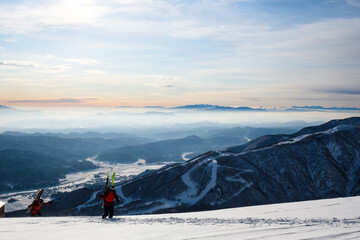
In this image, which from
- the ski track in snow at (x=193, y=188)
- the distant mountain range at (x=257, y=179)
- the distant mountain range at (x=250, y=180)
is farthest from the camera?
the distant mountain range at (x=250, y=180)

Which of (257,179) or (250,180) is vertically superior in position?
(257,179)

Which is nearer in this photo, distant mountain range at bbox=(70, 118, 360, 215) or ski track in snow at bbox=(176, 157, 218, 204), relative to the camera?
ski track in snow at bbox=(176, 157, 218, 204)

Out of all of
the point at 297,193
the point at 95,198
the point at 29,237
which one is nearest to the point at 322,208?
Answer: the point at 29,237

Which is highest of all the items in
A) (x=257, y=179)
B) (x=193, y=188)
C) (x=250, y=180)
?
(x=257, y=179)

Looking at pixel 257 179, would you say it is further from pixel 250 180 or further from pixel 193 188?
pixel 193 188

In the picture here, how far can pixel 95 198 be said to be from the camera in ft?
424

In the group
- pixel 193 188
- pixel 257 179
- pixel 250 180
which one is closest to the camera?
pixel 193 188

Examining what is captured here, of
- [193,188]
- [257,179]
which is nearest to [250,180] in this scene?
[257,179]

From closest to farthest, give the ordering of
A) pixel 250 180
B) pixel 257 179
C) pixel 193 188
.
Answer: pixel 193 188 → pixel 250 180 → pixel 257 179

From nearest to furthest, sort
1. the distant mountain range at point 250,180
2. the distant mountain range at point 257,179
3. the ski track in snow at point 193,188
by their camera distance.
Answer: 1. the ski track in snow at point 193,188
2. the distant mountain range at point 257,179
3. the distant mountain range at point 250,180

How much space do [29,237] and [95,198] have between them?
12480 centimetres

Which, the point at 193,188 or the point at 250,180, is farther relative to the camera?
the point at 250,180

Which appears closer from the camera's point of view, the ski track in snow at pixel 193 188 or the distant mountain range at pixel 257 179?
the ski track in snow at pixel 193 188

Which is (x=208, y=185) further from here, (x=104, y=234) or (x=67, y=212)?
(x=104, y=234)
